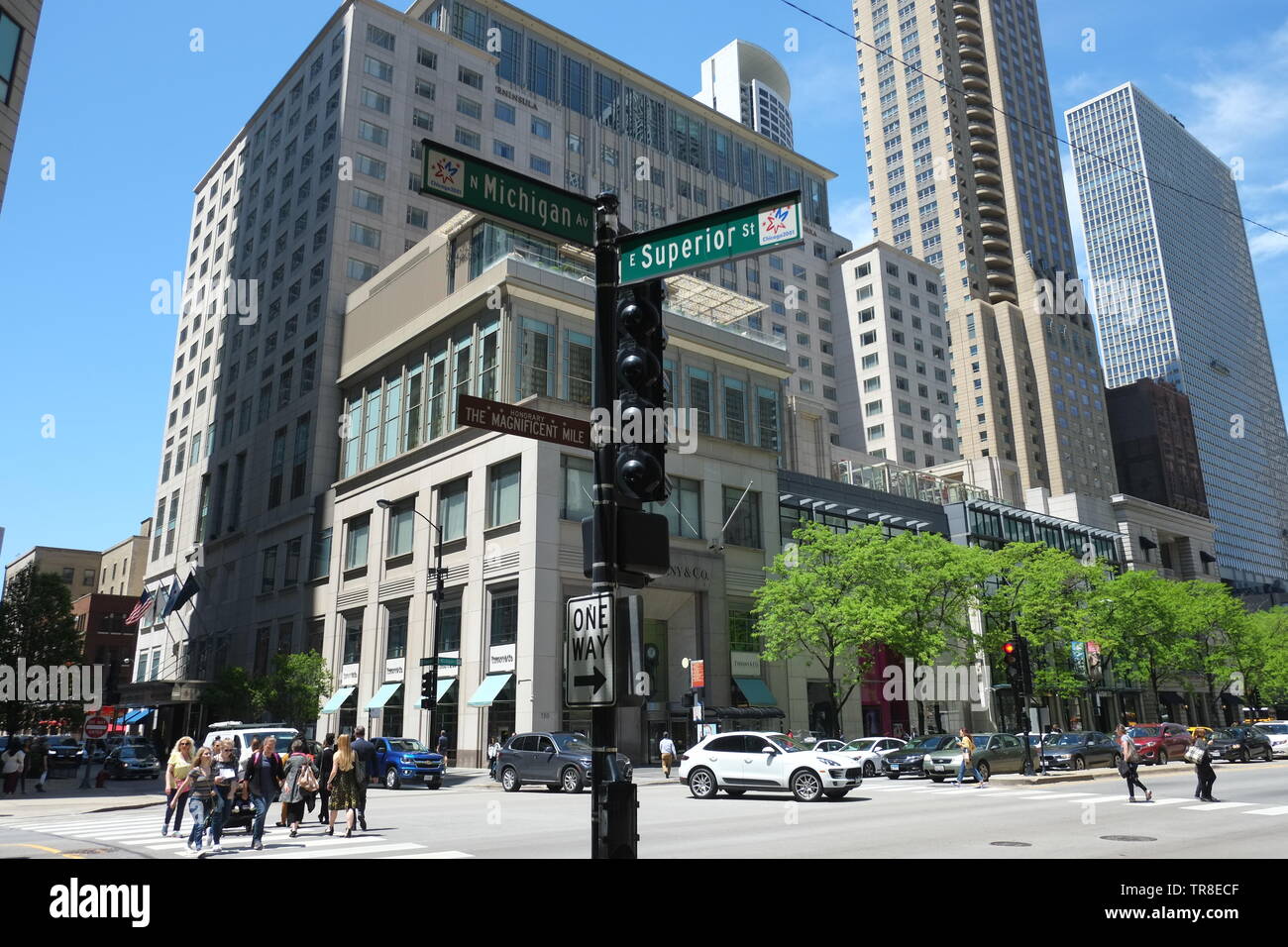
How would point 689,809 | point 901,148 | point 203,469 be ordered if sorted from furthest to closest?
point 901,148 < point 203,469 < point 689,809

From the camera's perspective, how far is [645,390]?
670 cm

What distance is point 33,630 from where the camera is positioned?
173 feet

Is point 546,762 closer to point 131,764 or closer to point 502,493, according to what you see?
point 502,493

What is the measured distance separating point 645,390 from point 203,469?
262 ft

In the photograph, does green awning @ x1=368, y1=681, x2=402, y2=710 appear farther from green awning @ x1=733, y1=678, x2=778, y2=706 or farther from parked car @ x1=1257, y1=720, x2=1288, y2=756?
parked car @ x1=1257, y1=720, x2=1288, y2=756

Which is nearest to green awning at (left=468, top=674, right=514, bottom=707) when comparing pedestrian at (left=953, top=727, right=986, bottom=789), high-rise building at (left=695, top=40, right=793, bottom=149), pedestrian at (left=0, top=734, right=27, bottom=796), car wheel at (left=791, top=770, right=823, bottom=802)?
pedestrian at (left=0, top=734, right=27, bottom=796)

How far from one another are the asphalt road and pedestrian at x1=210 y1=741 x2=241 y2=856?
1.27 ft

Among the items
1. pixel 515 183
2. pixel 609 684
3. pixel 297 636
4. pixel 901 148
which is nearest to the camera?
pixel 609 684

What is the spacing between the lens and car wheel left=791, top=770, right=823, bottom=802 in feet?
75.3

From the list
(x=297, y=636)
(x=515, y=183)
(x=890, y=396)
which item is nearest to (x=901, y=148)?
(x=890, y=396)

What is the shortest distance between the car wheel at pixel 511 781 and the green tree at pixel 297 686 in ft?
74.9

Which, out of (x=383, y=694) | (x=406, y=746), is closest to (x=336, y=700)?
(x=383, y=694)

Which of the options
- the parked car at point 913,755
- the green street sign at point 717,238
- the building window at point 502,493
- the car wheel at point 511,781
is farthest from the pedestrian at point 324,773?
the building window at point 502,493
